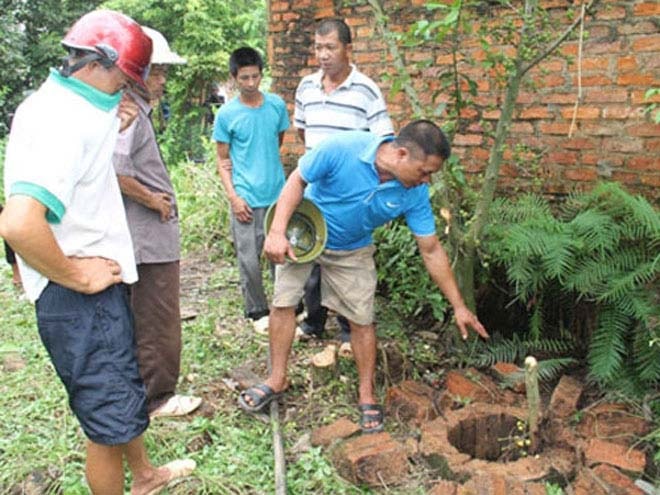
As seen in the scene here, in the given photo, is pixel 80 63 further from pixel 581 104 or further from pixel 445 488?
pixel 581 104

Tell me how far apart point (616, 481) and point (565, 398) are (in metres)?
0.62

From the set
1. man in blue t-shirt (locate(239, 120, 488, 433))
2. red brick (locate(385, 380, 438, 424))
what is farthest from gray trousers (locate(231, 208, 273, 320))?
red brick (locate(385, 380, 438, 424))

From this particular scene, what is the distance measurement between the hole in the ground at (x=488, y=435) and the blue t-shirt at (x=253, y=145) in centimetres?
202

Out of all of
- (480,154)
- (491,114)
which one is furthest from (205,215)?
(491,114)

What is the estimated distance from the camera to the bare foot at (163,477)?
2775 mm

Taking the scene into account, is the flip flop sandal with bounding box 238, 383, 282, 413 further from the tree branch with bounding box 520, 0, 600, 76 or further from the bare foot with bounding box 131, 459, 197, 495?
the tree branch with bounding box 520, 0, 600, 76

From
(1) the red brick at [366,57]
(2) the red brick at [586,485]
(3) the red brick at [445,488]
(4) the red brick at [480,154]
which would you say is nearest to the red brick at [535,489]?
(2) the red brick at [586,485]

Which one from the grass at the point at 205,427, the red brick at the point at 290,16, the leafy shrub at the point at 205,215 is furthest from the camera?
the leafy shrub at the point at 205,215

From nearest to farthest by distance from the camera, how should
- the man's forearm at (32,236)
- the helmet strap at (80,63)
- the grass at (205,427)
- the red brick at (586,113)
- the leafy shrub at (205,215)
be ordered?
1. the man's forearm at (32,236)
2. the helmet strap at (80,63)
3. the grass at (205,427)
4. the red brick at (586,113)
5. the leafy shrub at (205,215)

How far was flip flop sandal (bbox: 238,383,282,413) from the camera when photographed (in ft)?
11.2

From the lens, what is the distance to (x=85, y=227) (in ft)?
7.21

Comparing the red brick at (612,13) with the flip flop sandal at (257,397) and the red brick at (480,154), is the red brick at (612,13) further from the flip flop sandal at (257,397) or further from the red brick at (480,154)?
the flip flop sandal at (257,397)

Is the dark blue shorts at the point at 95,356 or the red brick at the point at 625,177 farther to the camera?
the red brick at the point at 625,177

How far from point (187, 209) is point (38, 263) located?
537 cm
